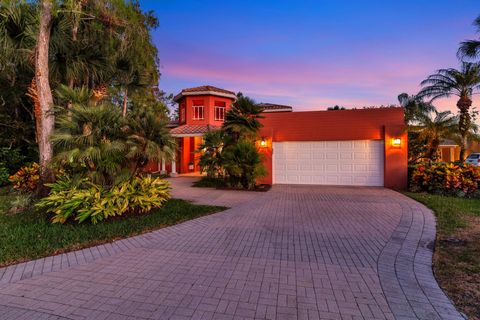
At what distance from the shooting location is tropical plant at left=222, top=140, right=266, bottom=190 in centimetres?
1094

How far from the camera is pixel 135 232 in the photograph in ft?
17.5

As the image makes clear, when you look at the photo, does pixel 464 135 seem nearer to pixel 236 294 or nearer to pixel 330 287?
pixel 330 287

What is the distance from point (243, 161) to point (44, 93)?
282 inches

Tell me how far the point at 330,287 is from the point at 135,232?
4.00 meters

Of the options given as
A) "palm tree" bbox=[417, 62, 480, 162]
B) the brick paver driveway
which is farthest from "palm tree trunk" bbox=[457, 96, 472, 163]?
the brick paver driveway

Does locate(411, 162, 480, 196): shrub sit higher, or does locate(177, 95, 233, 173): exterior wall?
locate(177, 95, 233, 173): exterior wall

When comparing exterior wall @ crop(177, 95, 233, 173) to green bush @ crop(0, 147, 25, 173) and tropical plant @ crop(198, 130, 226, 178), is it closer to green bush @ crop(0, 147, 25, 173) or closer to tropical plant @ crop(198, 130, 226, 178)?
tropical plant @ crop(198, 130, 226, 178)

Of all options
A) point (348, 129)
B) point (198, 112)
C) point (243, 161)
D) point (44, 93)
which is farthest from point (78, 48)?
point (348, 129)

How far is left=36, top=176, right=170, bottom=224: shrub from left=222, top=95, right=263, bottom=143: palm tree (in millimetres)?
5275

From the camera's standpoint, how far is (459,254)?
4.18 m

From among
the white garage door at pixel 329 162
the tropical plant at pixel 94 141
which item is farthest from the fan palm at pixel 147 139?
the white garage door at pixel 329 162

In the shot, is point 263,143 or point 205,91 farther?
point 205,91

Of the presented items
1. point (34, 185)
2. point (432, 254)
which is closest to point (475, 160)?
point (432, 254)

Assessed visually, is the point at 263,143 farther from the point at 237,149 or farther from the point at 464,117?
the point at 464,117
